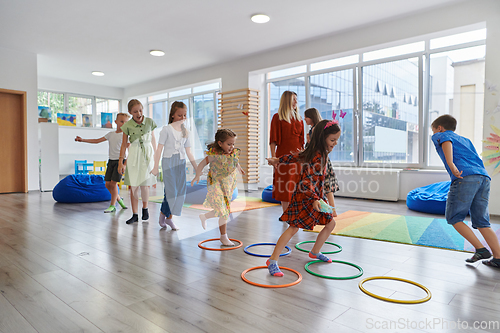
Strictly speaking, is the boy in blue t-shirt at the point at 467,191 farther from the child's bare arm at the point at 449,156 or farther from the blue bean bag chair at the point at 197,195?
the blue bean bag chair at the point at 197,195

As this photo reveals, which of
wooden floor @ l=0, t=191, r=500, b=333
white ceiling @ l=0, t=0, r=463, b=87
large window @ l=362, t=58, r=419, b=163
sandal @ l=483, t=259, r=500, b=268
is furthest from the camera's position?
large window @ l=362, t=58, r=419, b=163

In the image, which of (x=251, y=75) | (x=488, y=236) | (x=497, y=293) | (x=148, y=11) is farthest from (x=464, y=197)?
(x=251, y=75)

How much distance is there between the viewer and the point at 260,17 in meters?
5.04

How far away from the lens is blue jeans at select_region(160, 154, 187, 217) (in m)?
3.35

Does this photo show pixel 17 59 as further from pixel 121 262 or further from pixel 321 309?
pixel 321 309

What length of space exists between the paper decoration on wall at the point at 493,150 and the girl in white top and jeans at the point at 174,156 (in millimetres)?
3864

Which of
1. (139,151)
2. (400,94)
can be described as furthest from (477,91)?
(139,151)

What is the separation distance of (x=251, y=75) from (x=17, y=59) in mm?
4898

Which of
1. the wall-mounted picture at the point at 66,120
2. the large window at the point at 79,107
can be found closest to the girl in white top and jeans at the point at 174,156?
the wall-mounted picture at the point at 66,120

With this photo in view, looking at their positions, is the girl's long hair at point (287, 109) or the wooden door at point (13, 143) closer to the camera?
the girl's long hair at point (287, 109)

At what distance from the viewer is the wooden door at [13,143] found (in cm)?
682

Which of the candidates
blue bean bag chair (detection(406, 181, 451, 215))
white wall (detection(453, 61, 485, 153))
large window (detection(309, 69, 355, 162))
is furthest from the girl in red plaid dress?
large window (detection(309, 69, 355, 162))

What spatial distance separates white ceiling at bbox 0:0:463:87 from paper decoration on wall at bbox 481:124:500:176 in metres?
1.91

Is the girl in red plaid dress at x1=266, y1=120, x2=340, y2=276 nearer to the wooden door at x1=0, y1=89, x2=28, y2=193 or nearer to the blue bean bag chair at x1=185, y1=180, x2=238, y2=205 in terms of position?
the blue bean bag chair at x1=185, y1=180, x2=238, y2=205
